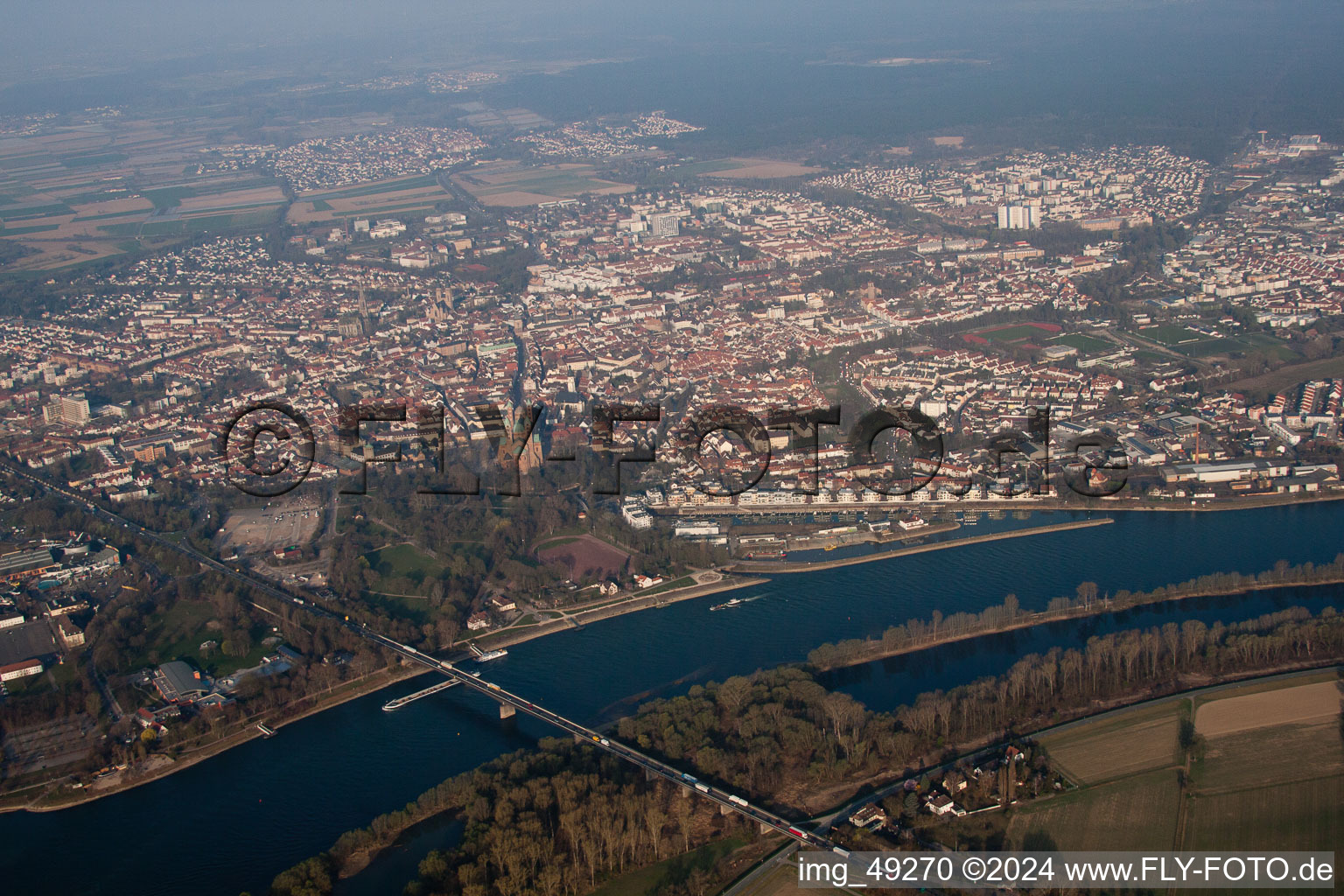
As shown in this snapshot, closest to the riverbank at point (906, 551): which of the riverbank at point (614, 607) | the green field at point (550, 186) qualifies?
the riverbank at point (614, 607)

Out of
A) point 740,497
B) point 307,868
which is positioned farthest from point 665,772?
point 740,497

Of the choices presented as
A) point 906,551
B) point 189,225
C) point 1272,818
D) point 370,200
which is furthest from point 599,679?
point 370,200

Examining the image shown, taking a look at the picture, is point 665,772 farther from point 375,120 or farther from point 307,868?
point 375,120

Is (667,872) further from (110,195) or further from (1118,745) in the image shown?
(110,195)

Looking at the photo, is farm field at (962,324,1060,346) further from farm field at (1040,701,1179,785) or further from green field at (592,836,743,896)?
green field at (592,836,743,896)

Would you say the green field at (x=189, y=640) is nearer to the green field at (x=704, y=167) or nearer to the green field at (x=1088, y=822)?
the green field at (x=1088, y=822)
